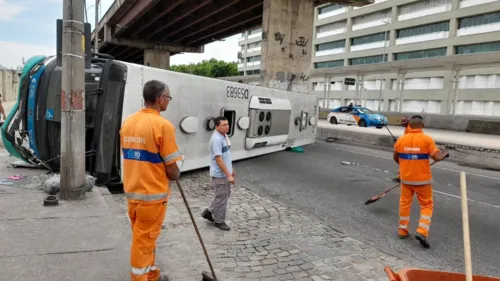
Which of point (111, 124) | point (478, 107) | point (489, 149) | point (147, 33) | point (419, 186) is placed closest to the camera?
point (419, 186)

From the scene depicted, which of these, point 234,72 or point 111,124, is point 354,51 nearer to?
point 234,72

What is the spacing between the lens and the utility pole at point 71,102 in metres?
5.59

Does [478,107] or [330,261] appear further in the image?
[478,107]

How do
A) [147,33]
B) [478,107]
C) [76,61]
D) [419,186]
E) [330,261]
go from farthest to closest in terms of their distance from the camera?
[478,107]
[147,33]
[76,61]
[419,186]
[330,261]

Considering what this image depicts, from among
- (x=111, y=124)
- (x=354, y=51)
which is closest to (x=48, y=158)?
(x=111, y=124)

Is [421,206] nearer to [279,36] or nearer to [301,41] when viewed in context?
[279,36]

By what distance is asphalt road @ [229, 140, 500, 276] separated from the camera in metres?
4.98

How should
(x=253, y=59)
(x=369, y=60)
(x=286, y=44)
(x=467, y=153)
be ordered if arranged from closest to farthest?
(x=467, y=153)
(x=286, y=44)
(x=369, y=60)
(x=253, y=59)

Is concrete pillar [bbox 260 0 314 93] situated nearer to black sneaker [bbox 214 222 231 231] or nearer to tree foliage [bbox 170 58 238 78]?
black sneaker [bbox 214 222 231 231]

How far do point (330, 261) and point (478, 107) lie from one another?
1913 inches

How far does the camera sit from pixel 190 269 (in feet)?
13.2

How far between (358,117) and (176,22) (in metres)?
17.6

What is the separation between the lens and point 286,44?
63.7 feet

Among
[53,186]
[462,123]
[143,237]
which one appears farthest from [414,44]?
[143,237]
